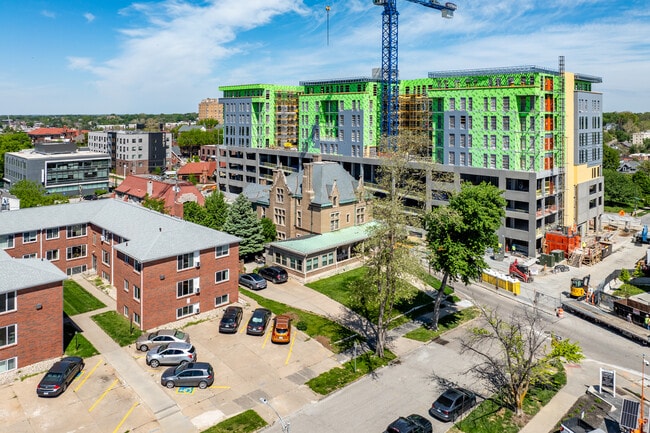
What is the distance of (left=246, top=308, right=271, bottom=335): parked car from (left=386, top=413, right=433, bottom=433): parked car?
1646 centimetres

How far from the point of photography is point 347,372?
36656mm

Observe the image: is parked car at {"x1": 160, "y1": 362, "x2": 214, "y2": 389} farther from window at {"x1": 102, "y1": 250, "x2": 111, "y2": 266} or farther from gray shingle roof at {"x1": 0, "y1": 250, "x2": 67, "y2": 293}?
window at {"x1": 102, "y1": 250, "x2": 111, "y2": 266}

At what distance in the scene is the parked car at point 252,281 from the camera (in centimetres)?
5400

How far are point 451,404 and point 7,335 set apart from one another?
31.2 m

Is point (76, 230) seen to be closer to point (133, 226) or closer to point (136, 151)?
point (133, 226)

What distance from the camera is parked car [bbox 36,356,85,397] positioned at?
105 ft

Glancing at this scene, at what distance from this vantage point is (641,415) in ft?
97.1

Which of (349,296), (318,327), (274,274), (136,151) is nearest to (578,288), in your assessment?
(349,296)

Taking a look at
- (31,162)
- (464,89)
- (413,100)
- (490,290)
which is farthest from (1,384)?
(31,162)

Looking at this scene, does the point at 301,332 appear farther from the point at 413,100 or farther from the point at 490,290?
the point at 413,100

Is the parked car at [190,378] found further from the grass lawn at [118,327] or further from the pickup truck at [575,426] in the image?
the pickup truck at [575,426]

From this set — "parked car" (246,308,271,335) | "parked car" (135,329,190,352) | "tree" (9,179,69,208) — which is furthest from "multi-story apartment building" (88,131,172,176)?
"parked car" (135,329,190,352)

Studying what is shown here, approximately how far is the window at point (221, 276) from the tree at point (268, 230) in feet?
63.2

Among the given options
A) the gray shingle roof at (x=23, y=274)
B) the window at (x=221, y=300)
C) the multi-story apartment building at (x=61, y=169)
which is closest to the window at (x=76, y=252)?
the gray shingle roof at (x=23, y=274)
